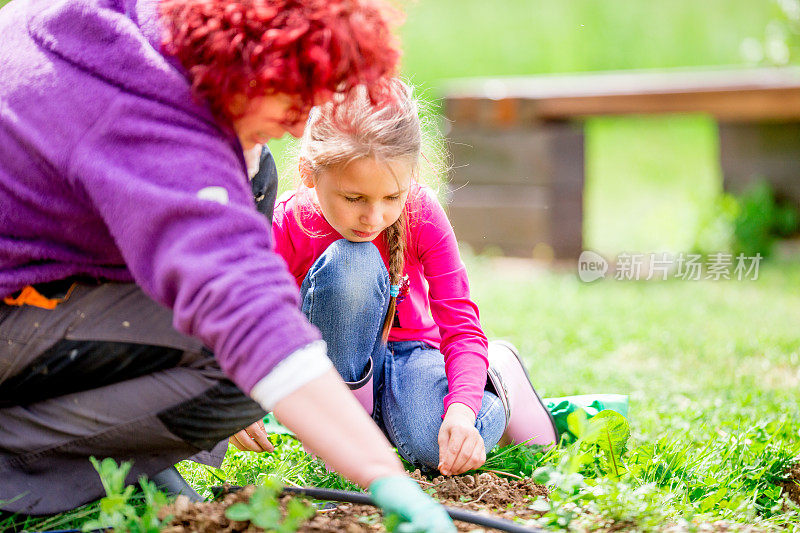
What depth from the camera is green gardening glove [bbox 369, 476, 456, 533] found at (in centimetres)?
134

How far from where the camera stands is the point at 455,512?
1.61 meters

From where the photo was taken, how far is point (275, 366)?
134 centimetres

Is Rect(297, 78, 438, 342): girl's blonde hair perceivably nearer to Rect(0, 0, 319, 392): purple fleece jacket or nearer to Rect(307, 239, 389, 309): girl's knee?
Rect(307, 239, 389, 309): girl's knee

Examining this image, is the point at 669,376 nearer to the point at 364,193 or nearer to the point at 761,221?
the point at 364,193

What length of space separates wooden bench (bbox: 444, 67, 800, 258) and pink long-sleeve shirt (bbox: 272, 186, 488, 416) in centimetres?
304

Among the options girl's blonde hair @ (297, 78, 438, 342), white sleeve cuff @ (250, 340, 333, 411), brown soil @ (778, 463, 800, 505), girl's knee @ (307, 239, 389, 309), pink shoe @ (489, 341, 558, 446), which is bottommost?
brown soil @ (778, 463, 800, 505)

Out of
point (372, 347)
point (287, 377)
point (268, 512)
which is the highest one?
point (287, 377)

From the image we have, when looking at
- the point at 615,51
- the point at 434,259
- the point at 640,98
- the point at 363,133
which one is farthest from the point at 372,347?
the point at 615,51

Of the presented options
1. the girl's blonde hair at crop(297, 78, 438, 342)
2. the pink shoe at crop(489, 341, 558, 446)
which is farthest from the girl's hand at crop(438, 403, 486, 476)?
the girl's blonde hair at crop(297, 78, 438, 342)

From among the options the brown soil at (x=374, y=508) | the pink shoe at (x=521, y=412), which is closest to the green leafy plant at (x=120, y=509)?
the brown soil at (x=374, y=508)

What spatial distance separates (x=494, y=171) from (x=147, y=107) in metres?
4.41

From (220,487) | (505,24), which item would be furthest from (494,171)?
(505,24)

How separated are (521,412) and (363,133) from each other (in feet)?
2.82

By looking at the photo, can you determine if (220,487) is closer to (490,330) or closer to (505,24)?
(490,330)
